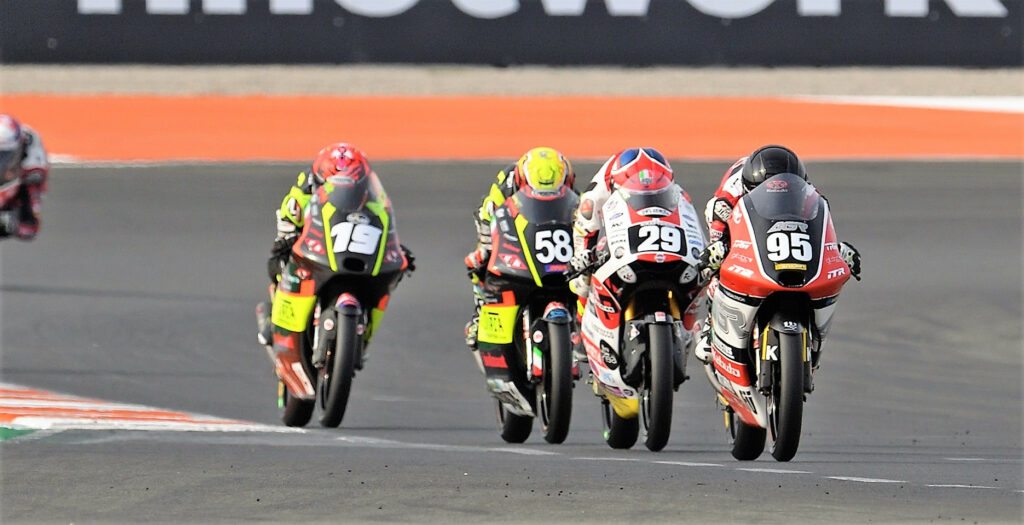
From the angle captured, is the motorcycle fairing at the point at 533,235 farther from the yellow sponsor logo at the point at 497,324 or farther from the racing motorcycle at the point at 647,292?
the racing motorcycle at the point at 647,292

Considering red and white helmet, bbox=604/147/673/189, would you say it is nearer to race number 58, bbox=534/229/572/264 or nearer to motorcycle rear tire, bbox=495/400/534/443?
race number 58, bbox=534/229/572/264

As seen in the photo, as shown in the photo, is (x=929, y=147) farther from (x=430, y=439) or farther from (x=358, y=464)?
(x=358, y=464)

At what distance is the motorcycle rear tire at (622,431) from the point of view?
937cm

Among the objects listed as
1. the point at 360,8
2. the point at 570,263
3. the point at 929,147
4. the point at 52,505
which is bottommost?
the point at 52,505

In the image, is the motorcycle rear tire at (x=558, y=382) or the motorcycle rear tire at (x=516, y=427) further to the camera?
the motorcycle rear tire at (x=516, y=427)

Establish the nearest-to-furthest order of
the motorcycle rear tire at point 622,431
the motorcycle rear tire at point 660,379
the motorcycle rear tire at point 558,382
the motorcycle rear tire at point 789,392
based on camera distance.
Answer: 1. the motorcycle rear tire at point 789,392
2. the motorcycle rear tire at point 660,379
3. the motorcycle rear tire at point 558,382
4. the motorcycle rear tire at point 622,431

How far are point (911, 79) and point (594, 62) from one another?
4.10m

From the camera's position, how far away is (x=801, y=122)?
78.1ft

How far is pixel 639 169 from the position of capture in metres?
9.09

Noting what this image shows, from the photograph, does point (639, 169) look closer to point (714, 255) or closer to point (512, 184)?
point (714, 255)

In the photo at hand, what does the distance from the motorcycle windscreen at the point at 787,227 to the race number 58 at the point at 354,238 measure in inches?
92.2

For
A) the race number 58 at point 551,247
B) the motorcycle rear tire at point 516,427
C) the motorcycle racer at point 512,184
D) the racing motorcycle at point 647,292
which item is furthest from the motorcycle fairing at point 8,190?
the racing motorcycle at point 647,292

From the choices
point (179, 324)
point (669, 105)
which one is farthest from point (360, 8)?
point (179, 324)

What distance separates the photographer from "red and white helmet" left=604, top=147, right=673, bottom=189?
29.7ft
